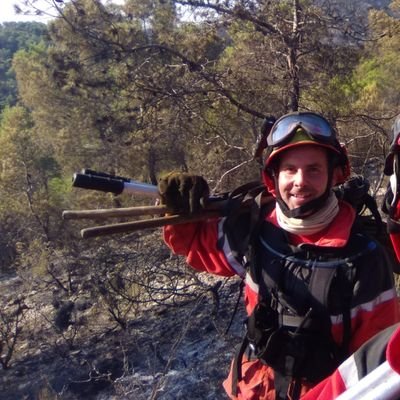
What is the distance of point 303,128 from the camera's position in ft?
5.54

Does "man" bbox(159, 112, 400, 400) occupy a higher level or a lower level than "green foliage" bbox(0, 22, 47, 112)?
lower

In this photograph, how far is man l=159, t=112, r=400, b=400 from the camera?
154 centimetres

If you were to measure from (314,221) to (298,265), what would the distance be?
5.8 inches

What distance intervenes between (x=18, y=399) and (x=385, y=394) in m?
7.91

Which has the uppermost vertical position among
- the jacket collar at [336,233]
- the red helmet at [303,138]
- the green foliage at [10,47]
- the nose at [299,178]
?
the green foliage at [10,47]

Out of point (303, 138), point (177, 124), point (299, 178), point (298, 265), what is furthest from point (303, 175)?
point (177, 124)

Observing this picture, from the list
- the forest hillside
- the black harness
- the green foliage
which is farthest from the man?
the green foliage

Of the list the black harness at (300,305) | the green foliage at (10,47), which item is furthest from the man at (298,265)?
the green foliage at (10,47)

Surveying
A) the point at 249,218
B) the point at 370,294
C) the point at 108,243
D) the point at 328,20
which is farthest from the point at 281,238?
the point at 108,243

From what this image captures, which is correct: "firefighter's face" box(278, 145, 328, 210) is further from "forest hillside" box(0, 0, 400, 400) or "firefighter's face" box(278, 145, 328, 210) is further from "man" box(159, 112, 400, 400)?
"forest hillside" box(0, 0, 400, 400)

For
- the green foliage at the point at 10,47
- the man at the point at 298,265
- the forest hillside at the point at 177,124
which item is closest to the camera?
the man at the point at 298,265

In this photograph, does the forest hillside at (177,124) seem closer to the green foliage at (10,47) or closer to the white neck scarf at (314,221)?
the white neck scarf at (314,221)

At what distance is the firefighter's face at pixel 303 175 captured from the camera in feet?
5.44

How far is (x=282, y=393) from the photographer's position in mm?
1632
